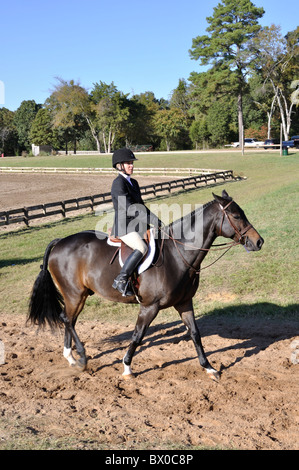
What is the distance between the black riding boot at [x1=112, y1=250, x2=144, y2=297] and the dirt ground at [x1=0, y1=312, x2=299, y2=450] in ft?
4.73

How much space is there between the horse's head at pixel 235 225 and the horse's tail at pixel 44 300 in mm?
3137

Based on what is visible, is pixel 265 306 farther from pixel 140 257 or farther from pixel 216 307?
pixel 140 257

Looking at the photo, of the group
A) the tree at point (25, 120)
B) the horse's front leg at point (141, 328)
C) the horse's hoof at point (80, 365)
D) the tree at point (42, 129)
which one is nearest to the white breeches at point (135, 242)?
the horse's front leg at point (141, 328)

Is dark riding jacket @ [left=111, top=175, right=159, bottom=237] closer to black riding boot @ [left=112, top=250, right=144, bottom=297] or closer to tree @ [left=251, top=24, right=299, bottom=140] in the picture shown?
black riding boot @ [left=112, top=250, right=144, bottom=297]

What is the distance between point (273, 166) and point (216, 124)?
27.9 m

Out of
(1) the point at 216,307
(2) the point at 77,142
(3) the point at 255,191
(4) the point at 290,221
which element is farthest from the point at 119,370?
(2) the point at 77,142

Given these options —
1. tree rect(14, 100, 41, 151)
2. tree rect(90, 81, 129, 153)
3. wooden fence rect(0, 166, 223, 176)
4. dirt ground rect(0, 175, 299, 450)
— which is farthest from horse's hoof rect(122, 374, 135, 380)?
tree rect(14, 100, 41, 151)

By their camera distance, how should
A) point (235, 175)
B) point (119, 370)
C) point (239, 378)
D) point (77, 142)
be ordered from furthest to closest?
point (77, 142), point (235, 175), point (119, 370), point (239, 378)

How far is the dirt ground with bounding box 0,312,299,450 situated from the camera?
4.89m

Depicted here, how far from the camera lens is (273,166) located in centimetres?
4725

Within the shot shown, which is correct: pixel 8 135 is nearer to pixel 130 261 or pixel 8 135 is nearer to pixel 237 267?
pixel 237 267

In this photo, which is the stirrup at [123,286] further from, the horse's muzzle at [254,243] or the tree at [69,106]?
the tree at [69,106]

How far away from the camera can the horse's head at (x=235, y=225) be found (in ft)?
20.6

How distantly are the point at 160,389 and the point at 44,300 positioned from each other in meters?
2.79
